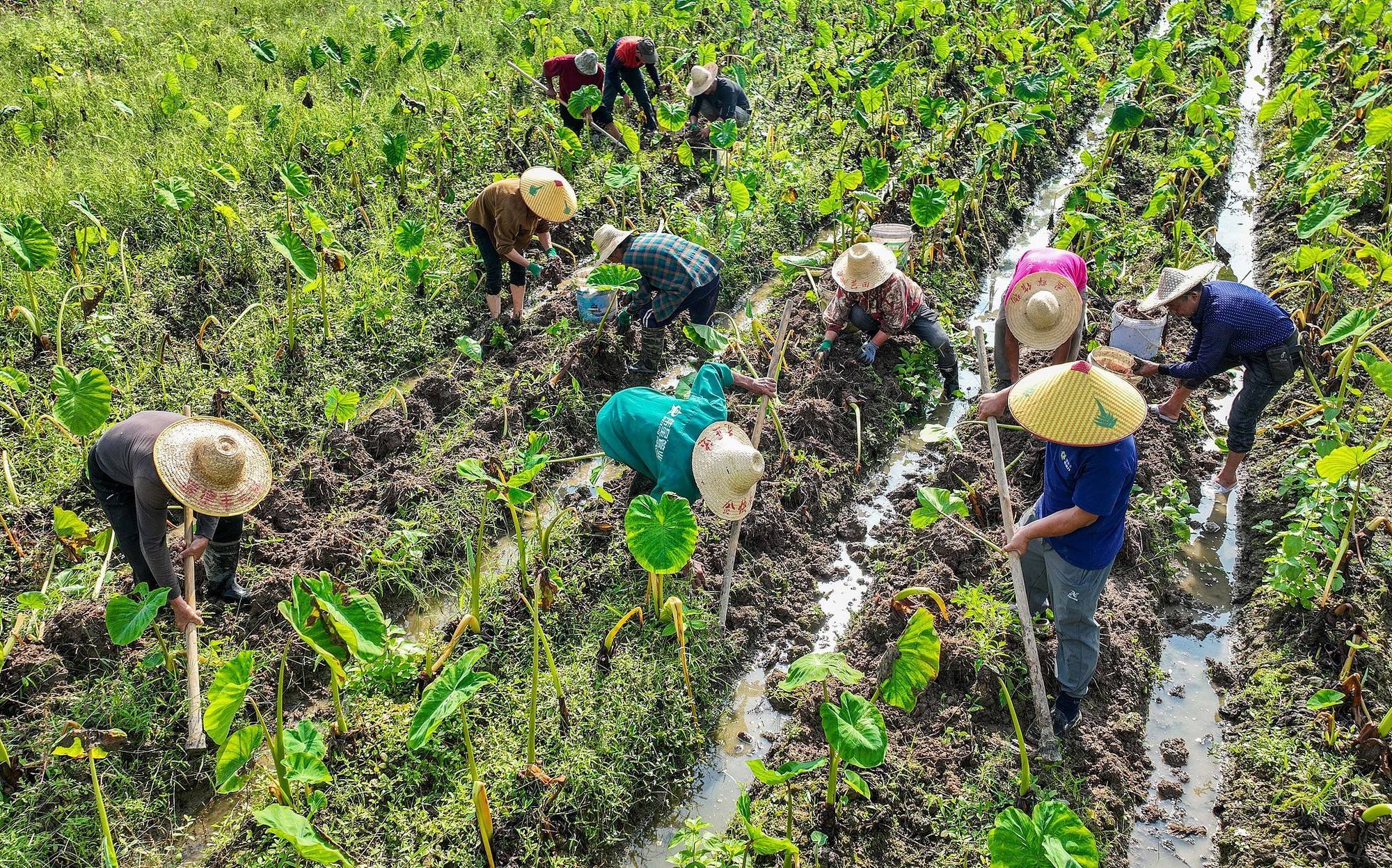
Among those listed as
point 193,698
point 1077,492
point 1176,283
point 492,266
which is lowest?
point 193,698

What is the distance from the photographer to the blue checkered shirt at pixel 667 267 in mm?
5301

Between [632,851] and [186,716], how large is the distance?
73.3 inches

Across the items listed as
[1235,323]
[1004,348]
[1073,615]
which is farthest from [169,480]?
[1235,323]

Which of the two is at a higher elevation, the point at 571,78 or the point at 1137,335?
the point at 571,78

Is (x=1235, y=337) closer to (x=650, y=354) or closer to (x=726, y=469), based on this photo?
(x=726, y=469)

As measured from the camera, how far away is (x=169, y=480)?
343 centimetres

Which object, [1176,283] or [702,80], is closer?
[1176,283]

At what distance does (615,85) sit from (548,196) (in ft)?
8.88

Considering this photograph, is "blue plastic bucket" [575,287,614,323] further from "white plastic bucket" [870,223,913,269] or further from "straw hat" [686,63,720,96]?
"straw hat" [686,63,720,96]

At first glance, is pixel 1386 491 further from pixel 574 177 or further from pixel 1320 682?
pixel 574 177

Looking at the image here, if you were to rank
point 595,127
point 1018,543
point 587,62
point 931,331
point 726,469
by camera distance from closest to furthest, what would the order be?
point 1018,543
point 726,469
point 931,331
point 587,62
point 595,127

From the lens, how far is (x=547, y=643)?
3.67m

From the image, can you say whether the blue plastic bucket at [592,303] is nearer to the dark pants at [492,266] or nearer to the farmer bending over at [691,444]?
the dark pants at [492,266]

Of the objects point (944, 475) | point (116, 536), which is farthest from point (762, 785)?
point (116, 536)
